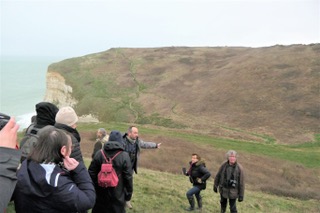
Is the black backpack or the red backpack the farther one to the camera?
the red backpack

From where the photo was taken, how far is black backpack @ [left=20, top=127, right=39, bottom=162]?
670 centimetres

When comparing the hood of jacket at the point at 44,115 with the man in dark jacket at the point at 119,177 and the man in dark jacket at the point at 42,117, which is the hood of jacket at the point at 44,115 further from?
the man in dark jacket at the point at 119,177

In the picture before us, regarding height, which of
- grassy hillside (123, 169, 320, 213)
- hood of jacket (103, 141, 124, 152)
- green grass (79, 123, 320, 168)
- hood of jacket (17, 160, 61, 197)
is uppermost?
hood of jacket (17, 160, 61, 197)

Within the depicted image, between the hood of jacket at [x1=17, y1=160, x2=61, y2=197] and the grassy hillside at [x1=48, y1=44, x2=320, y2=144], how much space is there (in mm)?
41354

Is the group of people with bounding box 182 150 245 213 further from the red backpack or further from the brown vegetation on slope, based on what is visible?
the brown vegetation on slope

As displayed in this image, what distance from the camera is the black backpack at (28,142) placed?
6699mm

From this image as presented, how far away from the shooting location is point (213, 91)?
64.2 metres

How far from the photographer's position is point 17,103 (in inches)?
4525

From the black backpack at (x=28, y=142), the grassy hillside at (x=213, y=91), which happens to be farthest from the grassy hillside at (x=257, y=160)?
the black backpack at (x=28, y=142)

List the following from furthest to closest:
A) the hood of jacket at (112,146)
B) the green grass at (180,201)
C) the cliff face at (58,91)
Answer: the cliff face at (58,91)
the green grass at (180,201)
the hood of jacket at (112,146)

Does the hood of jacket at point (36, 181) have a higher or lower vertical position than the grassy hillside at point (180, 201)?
higher

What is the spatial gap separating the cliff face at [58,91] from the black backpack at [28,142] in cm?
6372

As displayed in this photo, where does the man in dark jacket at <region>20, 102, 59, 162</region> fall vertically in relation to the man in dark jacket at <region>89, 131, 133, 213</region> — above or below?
above

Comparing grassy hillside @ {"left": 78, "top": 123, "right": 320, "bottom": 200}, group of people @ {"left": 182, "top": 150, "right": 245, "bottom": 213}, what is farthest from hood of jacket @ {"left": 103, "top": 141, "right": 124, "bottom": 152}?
grassy hillside @ {"left": 78, "top": 123, "right": 320, "bottom": 200}
